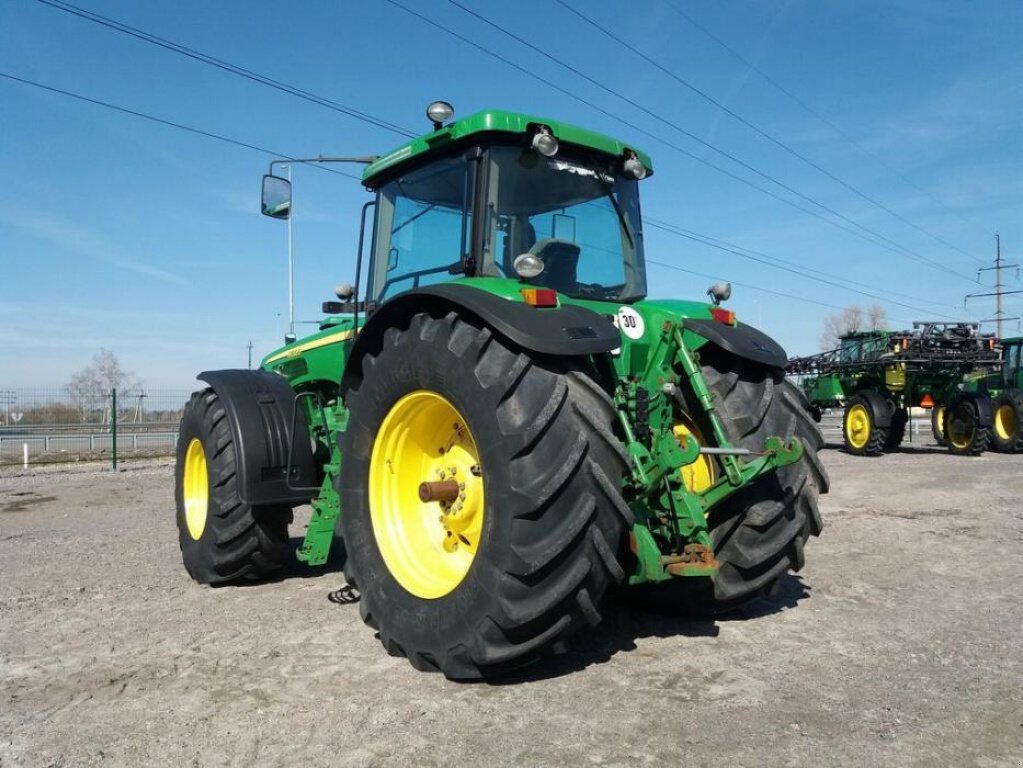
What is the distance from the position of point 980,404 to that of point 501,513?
55.2 feet

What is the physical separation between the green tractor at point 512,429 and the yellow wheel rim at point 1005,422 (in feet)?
49.7

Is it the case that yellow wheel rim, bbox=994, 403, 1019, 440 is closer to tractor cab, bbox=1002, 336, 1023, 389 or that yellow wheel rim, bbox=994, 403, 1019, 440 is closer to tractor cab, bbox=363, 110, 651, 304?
tractor cab, bbox=1002, 336, 1023, 389

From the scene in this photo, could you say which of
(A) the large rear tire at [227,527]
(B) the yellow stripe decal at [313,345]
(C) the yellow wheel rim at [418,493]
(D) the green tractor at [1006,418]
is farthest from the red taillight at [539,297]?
(D) the green tractor at [1006,418]

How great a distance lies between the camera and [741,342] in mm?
4086

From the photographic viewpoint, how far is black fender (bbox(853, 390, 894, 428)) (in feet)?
55.8

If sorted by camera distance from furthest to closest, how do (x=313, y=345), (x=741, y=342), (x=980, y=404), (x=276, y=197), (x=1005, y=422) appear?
(x=1005, y=422), (x=980, y=404), (x=313, y=345), (x=276, y=197), (x=741, y=342)

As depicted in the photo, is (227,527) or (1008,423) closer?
(227,527)

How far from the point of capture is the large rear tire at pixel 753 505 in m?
3.83

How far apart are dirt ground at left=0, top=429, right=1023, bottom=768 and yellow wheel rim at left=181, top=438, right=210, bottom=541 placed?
0.42 m

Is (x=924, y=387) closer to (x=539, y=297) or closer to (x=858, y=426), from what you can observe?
(x=858, y=426)

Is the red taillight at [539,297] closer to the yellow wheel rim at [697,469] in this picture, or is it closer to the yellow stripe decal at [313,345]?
the yellow wheel rim at [697,469]

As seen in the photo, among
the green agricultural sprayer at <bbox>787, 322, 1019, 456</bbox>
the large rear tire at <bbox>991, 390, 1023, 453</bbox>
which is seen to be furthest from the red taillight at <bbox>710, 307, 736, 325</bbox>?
the large rear tire at <bbox>991, 390, 1023, 453</bbox>

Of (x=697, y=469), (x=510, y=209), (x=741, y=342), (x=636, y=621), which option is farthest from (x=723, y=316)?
(x=636, y=621)

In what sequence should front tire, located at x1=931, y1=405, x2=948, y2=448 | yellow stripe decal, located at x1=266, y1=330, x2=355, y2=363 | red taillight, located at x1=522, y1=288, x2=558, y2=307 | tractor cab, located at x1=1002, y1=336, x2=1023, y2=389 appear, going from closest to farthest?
→ red taillight, located at x1=522, y1=288, x2=558, y2=307
yellow stripe decal, located at x1=266, y1=330, x2=355, y2=363
front tire, located at x1=931, y1=405, x2=948, y2=448
tractor cab, located at x1=1002, y1=336, x2=1023, y2=389
